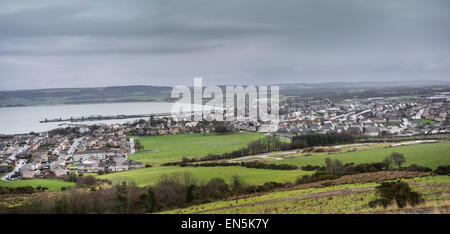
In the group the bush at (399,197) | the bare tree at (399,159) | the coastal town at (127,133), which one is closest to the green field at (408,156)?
the bare tree at (399,159)

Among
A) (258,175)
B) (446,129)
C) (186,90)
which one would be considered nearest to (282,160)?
(258,175)

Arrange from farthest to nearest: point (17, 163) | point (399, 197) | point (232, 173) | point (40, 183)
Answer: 1. point (17, 163)
2. point (40, 183)
3. point (232, 173)
4. point (399, 197)

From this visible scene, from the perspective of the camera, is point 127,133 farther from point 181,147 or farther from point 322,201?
point 322,201

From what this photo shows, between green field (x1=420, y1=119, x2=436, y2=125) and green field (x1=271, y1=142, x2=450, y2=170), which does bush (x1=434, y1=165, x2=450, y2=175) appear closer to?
green field (x1=271, y1=142, x2=450, y2=170)

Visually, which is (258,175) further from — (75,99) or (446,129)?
(75,99)

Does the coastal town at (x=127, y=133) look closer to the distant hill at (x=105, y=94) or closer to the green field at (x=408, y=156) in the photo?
the green field at (x=408, y=156)

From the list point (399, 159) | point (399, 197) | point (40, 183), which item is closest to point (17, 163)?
point (40, 183)

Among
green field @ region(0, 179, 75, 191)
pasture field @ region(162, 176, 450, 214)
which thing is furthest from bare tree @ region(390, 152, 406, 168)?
green field @ region(0, 179, 75, 191)

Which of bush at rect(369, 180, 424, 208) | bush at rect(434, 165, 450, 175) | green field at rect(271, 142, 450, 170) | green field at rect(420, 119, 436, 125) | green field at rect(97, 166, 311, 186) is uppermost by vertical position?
bush at rect(369, 180, 424, 208)
